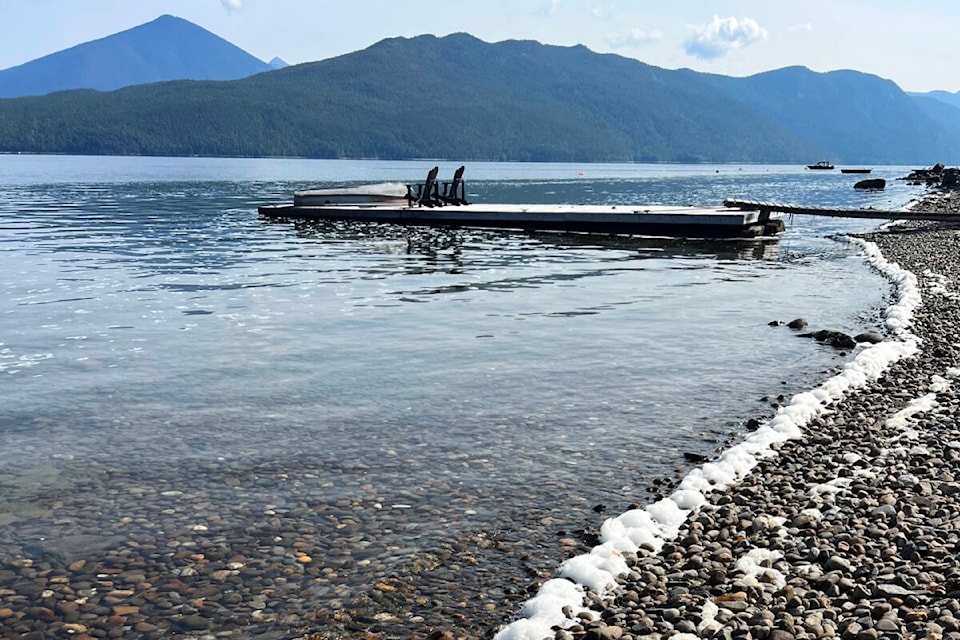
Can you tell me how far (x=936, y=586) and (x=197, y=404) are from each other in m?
9.49

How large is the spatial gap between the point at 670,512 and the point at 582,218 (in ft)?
122

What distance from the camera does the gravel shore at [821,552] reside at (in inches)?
241

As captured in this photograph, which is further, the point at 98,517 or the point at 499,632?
the point at 98,517

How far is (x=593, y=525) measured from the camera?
27.4 ft

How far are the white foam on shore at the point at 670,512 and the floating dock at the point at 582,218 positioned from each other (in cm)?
2721

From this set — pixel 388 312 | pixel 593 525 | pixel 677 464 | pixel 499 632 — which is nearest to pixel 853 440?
pixel 677 464

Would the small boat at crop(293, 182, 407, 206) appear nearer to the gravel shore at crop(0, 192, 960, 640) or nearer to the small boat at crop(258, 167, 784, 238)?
the small boat at crop(258, 167, 784, 238)

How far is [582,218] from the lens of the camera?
44750 mm

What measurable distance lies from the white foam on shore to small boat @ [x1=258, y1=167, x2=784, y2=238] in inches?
A: 1074

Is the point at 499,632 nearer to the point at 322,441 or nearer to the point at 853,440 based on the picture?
the point at 322,441

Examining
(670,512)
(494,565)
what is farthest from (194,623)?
(670,512)

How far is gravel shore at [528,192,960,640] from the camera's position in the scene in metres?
6.12

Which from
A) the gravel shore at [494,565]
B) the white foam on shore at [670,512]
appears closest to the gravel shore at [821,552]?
the gravel shore at [494,565]

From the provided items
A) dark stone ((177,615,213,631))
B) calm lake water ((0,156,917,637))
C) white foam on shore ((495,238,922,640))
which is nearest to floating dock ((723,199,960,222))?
calm lake water ((0,156,917,637))
